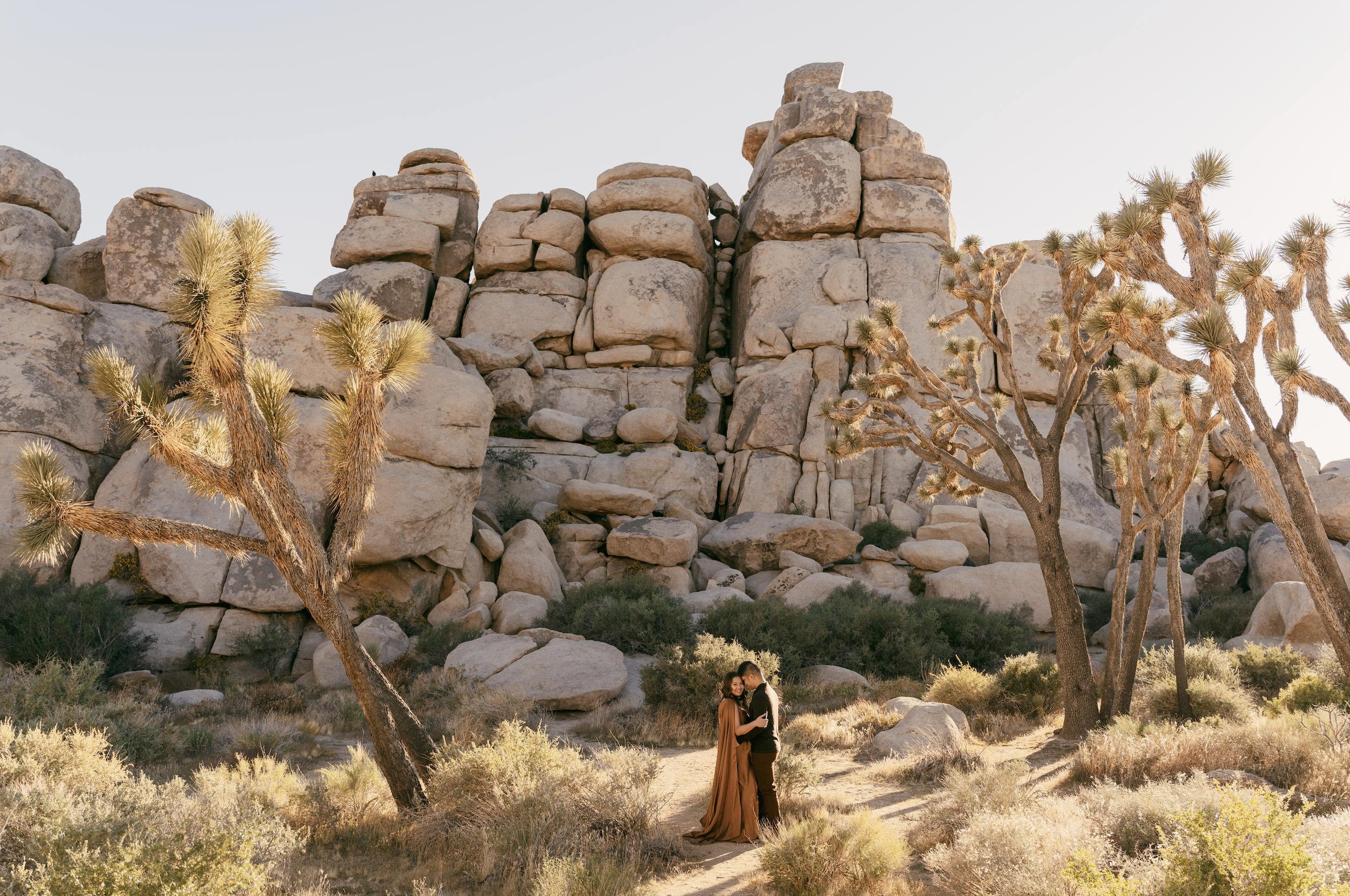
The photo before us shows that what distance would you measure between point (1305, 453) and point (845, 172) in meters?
16.7

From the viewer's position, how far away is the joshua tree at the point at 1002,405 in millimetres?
10875

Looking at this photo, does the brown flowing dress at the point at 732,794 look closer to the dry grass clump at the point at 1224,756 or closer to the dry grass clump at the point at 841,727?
the dry grass clump at the point at 841,727

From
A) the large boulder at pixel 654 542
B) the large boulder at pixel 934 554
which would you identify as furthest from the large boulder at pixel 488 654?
the large boulder at pixel 934 554

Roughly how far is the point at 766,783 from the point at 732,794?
0.36 metres

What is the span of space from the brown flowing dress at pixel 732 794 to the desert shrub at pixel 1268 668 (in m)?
9.91

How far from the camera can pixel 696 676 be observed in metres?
12.4

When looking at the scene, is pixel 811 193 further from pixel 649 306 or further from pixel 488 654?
pixel 488 654

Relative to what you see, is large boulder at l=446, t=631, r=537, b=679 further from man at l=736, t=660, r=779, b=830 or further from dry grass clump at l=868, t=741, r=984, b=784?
man at l=736, t=660, r=779, b=830

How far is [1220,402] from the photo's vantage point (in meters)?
8.95

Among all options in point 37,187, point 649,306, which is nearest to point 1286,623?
point 649,306

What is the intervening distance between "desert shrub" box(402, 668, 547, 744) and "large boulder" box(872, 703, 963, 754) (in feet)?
15.0

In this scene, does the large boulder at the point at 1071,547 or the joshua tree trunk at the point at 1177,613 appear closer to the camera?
the joshua tree trunk at the point at 1177,613

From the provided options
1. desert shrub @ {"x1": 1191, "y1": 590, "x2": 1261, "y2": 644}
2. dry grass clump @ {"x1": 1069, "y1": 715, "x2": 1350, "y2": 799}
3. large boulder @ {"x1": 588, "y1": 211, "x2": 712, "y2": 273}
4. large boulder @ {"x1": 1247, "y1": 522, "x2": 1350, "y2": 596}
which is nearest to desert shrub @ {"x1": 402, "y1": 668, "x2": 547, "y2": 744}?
dry grass clump @ {"x1": 1069, "y1": 715, "x2": 1350, "y2": 799}

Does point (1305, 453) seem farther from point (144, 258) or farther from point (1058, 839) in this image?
point (144, 258)
